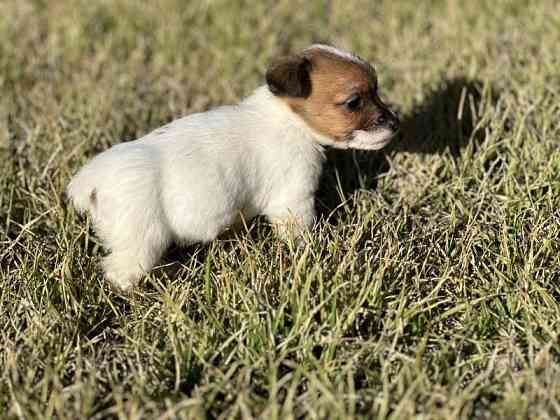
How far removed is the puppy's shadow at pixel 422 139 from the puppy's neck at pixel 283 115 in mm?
627

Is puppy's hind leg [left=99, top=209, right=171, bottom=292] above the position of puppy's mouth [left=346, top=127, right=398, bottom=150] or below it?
below

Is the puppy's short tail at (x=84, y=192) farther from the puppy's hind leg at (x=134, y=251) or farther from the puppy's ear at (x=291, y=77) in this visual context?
the puppy's ear at (x=291, y=77)

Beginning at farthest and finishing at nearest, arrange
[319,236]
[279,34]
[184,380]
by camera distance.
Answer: [279,34]
[319,236]
[184,380]

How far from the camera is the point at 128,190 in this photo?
13.2ft

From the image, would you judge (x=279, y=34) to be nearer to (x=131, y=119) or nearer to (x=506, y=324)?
(x=131, y=119)

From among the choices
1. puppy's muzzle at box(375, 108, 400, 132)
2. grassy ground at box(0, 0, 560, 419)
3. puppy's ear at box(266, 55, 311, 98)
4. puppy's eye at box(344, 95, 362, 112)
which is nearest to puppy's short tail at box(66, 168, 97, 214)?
grassy ground at box(0, 0, 560, 419)

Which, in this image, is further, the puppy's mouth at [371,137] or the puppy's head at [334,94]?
the puppy's mouth at [371,137]

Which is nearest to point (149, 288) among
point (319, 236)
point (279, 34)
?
point (319, 236)

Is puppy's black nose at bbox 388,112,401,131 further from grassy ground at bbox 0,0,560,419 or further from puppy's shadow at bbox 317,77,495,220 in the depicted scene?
puppy's shadow at bbox 317,77,495,220

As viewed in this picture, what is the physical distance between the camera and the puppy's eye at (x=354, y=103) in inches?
176

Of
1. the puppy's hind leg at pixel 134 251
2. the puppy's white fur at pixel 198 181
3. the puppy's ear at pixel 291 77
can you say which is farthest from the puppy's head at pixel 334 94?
the puppy's hind leg at pixel 134 251

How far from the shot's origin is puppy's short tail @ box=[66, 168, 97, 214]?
4145 mm

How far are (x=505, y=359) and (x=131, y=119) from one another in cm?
398

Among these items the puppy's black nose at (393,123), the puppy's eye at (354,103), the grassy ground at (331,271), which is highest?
the puppy's eye at (354,103)
